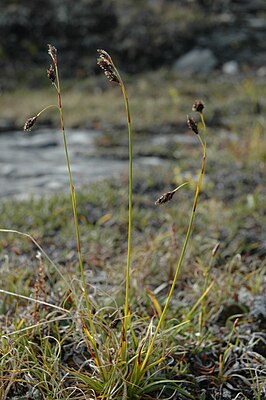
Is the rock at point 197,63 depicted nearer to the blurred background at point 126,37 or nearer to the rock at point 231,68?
the blurred background at point 126,37

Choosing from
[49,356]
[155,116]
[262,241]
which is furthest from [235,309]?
[155,116]

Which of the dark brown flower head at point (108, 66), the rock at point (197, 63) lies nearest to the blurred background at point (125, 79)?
the rock at point (197, 63)

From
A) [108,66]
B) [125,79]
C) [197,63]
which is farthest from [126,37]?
[108,66]

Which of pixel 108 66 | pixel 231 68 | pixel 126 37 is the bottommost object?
pixel 231 68

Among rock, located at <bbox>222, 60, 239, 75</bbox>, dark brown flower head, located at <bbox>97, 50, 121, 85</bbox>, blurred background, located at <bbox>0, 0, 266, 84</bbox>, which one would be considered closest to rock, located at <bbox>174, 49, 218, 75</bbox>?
blurred background, located at <bbox>0, 0, 266, 84</bbox>

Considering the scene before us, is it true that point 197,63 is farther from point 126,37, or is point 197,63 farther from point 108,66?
point 108,66

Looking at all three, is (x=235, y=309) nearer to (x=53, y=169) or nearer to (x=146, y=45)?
(x=53, y=169)

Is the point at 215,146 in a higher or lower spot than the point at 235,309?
lower

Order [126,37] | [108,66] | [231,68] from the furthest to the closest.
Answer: [126,37] < [231,68] < [108,66]
